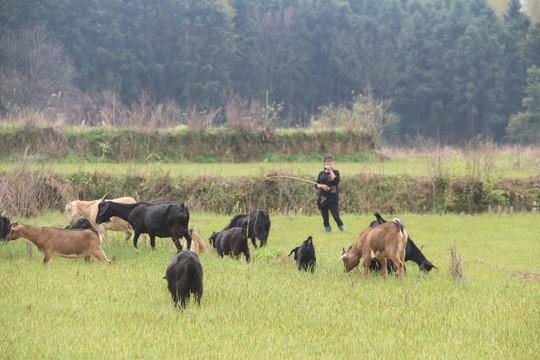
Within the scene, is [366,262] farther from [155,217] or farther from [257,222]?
[257,222]

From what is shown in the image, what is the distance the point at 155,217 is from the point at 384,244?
464cm

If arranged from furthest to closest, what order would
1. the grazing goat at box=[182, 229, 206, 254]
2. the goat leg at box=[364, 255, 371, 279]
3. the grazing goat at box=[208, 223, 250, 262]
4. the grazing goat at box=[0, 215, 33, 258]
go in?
the grazing goat at box=[182, 229, 206, 254] < the grazing goat at box=[208, 223, 250, 262] < the grazing goat at box=[0, 215, 33, 258] < the goat leg at box=[364, 255, 371, 279]

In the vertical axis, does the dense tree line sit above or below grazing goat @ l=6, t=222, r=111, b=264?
above

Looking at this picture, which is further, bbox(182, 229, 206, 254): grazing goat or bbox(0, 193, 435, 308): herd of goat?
bbox(182, 229, 206, 254): grazing goat

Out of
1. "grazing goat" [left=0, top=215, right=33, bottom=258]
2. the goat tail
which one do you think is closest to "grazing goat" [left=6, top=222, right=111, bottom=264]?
"grazing goat" [left=0, top=215, right=33, bottom=258]

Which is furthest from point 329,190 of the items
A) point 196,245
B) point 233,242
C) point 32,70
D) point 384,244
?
point 32,70

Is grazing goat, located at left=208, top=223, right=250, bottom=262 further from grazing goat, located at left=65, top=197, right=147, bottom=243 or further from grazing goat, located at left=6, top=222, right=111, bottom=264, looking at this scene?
grazing goat, located at left=6, top=222, right=111, bottom=264

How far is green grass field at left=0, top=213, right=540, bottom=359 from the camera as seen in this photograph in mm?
6418

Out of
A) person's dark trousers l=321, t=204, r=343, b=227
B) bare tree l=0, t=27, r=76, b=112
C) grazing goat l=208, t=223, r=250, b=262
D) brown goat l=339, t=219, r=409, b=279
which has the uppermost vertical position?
bare tree l=0, t=27, r=76, b=112

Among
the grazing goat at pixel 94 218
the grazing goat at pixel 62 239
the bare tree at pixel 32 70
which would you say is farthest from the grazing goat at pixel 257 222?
the bare tree at pixel 32 70

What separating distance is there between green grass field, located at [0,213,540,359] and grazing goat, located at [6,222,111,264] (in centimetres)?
29

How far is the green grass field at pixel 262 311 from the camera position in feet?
21.1

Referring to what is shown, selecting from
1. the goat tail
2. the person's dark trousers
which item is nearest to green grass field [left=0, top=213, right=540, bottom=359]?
the goat tail

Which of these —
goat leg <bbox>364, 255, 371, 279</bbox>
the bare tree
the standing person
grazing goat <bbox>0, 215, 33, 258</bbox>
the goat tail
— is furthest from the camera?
the bare tree
